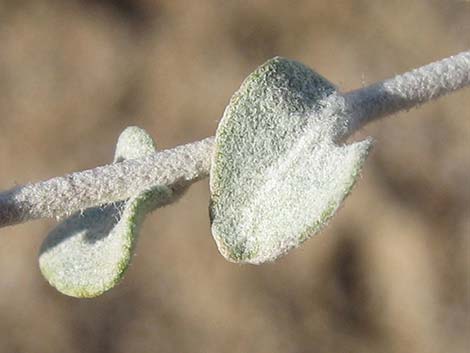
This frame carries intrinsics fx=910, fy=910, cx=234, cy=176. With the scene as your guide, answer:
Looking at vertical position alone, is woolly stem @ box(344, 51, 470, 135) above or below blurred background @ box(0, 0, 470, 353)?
below

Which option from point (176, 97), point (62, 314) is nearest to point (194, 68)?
point (176, 97)

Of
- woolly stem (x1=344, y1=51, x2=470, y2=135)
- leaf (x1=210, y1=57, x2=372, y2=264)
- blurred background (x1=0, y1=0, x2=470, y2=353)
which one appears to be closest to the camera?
leaf (x1=210, y1=57, x2=372, y2=264)

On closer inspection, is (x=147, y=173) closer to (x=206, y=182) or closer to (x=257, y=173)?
(x=257, y=173)

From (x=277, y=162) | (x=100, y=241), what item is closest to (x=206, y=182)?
(x=100, y=241)

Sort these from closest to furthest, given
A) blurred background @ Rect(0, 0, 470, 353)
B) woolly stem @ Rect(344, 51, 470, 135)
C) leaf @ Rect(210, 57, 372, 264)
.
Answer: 1. leaf @ Rect(210, 57, 372, 264)
2. woolly stem @ Rect(344, 51, 470, 135)
3. blurred background @ Rect(0, 0, 470, 353)

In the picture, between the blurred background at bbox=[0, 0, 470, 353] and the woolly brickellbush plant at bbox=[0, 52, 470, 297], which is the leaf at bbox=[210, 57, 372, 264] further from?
the blurred background at bbox=[0, 0, 470, 353]

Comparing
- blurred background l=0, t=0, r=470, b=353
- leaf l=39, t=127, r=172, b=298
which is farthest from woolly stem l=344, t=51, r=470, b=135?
blurred background l=0, t=0, r=470, b=353

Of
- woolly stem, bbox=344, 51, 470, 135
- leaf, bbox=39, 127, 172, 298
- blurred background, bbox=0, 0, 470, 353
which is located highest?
blurred background, bbox=0, 0, 470, 353
